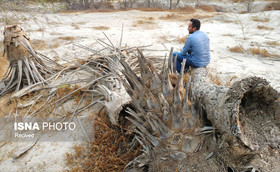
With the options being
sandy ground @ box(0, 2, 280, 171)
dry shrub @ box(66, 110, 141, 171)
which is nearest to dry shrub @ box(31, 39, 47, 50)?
sandy ground @ box(0, 2, 280, 171)

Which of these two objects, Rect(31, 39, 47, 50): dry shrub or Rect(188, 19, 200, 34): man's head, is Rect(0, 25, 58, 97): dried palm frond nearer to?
Rect(31, 39, 47, 50): dry shrub

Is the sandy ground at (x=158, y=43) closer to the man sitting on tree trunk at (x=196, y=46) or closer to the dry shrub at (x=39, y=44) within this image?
the dry shrub at (x=39, y=44)

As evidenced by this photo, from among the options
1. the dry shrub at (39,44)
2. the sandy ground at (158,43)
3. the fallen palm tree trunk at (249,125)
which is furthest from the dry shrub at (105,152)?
the dry shrub at (39,44)

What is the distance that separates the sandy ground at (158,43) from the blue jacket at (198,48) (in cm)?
53

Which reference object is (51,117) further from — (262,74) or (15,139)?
(262,74)

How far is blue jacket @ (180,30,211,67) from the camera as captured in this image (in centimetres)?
391

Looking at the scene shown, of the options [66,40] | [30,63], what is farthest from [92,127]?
[66,40]

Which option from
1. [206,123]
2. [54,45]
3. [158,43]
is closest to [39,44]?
[54,45]

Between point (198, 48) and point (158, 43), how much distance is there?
120 inches

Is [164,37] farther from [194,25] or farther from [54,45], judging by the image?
[54,45]

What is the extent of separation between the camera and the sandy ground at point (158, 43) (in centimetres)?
275

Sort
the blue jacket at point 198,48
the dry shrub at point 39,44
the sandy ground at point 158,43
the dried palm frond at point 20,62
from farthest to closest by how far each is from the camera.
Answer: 1. the dry shrub at point 39,44
2. the blue jacket at point 198,48
3. the dried palm frond at point 20,62
4. the sandy ground at point 158,43

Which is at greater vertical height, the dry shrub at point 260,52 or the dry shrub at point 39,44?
the dry shrub at point 39,44

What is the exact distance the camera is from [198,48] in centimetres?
394
